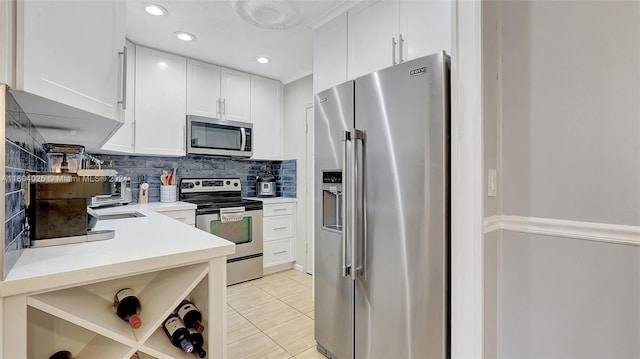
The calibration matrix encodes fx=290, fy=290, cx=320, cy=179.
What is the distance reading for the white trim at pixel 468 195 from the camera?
4.11ft

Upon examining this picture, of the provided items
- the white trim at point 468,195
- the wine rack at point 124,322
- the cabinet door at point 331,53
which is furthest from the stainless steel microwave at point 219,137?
the white trim at point 468,195

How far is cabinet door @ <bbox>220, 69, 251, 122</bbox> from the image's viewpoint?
11.0 feet

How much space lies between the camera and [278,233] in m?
3.57

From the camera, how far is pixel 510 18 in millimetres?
1536

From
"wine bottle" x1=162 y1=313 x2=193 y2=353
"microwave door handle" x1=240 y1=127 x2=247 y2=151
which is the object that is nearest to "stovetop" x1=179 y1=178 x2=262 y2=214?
"microwave door handle" x1=240 y1=127 x2=247 y2=151

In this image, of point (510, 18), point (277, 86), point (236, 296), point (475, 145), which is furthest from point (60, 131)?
point (277, 86)

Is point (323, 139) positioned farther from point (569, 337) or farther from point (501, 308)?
point (569, 337)

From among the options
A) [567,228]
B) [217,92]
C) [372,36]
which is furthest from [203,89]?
[567,228]

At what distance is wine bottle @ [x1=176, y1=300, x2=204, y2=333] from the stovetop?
6.72ft

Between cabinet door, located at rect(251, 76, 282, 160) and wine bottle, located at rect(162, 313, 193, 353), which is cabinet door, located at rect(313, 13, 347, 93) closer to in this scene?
cabinet door, located at rect(251, 76, 282, 160)

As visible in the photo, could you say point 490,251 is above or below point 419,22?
below

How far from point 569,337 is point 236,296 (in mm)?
2557

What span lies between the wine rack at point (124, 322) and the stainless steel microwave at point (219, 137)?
2.32 m

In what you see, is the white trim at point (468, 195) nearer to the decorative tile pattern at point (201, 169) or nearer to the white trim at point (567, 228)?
the white trim at point (567, 228)
